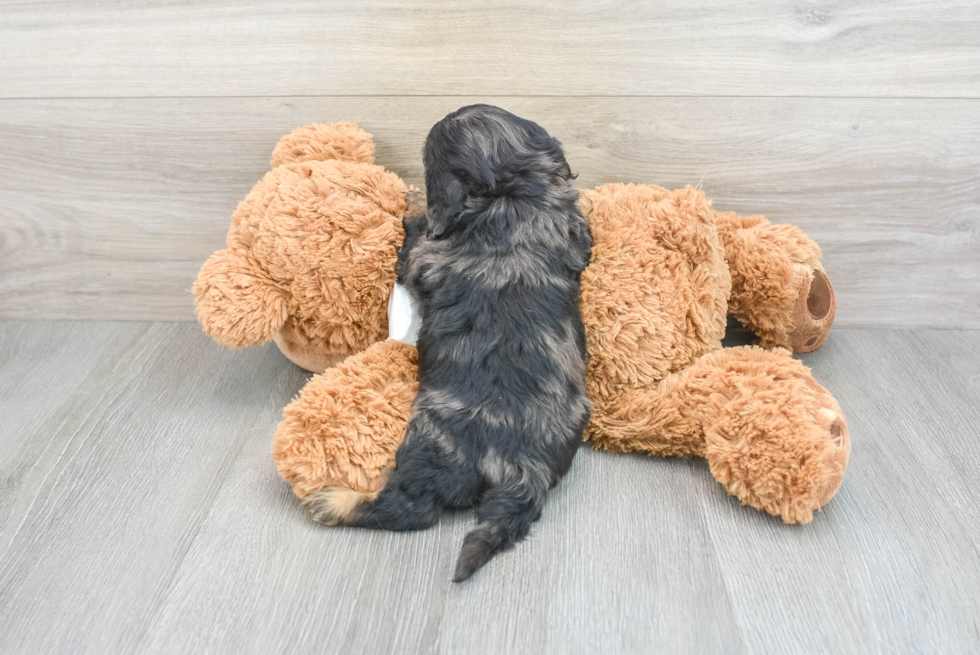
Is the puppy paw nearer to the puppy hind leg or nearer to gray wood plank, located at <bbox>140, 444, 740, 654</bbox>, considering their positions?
gray wood plank, located at <bbox>140, 444, 740, 654</bbox>

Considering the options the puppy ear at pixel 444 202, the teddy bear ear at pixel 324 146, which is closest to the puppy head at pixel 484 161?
the puppy ear at pixel 444 202

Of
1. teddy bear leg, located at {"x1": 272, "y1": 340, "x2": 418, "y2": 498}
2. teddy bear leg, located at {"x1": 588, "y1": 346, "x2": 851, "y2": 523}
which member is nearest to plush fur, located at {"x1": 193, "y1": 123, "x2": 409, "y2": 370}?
teddy bear leg, located at {"x1": 272, "y1": 340, "x2": 418, "y2": 498}

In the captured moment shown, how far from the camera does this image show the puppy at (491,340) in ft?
2.71

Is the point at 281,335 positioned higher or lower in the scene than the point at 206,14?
lower

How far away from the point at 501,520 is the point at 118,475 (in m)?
0.52

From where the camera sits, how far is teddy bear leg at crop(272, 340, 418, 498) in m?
0.84

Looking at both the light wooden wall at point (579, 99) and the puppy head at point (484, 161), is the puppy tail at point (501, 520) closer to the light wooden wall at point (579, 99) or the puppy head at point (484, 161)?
the puppy head at point (484, 161)

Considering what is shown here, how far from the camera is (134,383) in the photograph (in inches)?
45.6

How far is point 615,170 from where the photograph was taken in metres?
1.15

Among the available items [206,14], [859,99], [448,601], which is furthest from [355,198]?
[859,99]

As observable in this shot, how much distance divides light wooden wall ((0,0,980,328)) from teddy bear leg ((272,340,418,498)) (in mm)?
418

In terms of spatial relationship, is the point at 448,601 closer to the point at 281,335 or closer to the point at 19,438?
the point at 281,335

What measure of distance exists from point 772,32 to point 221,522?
1.01 m

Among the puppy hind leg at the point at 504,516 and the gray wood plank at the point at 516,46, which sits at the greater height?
the gray wood plank at the point at 516,46
